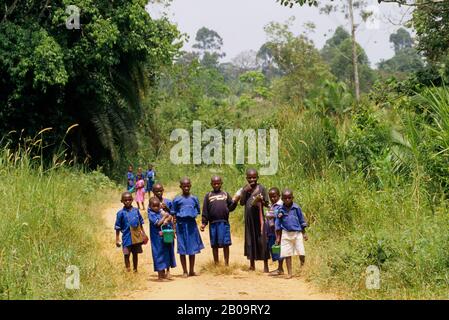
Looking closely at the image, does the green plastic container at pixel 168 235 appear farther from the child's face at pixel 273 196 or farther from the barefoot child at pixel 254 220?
the child's face at pixel 273 196

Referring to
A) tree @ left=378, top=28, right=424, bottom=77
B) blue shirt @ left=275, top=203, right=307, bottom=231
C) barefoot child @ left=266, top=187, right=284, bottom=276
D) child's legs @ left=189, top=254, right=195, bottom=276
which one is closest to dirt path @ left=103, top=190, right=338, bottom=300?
child's legs @ left=189, top=254, right=195, bottom=276

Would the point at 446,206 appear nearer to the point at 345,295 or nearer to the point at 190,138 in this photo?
the point at 345,295

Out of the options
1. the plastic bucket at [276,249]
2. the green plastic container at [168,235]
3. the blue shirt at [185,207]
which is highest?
the blue shirt at [185,207]

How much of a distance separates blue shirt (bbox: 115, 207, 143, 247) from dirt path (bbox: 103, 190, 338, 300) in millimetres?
465

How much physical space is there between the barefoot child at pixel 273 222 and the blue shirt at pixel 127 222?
1.69 meters

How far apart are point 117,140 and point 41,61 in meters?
5.64

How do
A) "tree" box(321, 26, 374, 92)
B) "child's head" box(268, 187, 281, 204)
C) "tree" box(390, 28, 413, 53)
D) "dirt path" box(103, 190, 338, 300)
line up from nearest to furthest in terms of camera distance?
"dirt path" box(103, 190, 338, 300) → "child's head" box(268, 187, 281, 204) → "tree" box(321, 26, 374, 92) → "tree" box(390, 28, 413, 53)

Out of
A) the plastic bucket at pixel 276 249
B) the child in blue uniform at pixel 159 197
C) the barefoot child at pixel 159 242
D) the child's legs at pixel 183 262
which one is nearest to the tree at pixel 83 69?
the child in blue uniform at pixel 159 197

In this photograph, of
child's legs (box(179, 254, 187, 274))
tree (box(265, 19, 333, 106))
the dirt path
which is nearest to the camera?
the dirt path

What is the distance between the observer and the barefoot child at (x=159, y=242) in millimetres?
7715

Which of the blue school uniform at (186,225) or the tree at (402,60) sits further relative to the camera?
the tree at (402,60)

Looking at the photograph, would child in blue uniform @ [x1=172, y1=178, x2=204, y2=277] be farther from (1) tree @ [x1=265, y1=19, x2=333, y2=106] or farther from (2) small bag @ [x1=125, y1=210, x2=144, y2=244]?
(1) tree @ [x1=265, y1=19, x2=333, y2=106]

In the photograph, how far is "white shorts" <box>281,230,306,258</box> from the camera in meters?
7.76
